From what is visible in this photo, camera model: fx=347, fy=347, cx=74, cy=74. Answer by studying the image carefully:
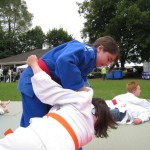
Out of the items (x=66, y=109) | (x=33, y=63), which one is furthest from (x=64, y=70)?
(x=66, y=109)

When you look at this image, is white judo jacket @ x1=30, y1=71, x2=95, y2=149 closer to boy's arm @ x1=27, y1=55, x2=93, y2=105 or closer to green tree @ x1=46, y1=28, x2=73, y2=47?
boy's arm @ x1=27, y1=55, x2=93, y2=105

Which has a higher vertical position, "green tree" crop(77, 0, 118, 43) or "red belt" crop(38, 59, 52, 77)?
"green tree" crop(77, 0, 118, 43)

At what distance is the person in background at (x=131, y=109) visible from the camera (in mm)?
6777

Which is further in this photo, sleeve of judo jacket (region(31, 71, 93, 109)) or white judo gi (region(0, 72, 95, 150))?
sleeve of judo jacket (region(31, 71, 93, 109))

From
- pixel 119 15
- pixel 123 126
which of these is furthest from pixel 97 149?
pixel 119 15

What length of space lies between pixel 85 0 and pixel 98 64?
40858 mm

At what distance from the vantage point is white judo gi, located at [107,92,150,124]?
22.4 ft

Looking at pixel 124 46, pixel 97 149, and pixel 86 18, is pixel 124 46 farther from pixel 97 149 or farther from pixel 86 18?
pixel 97 149

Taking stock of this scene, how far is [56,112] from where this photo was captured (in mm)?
2590

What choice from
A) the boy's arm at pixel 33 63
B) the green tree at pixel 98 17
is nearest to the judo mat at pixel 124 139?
the boy's arm at pixel 33 63

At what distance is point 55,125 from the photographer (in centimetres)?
247

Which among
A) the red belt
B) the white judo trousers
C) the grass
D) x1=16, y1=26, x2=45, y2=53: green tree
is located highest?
x1=16, y1=26, x2=45, y2=53: green tree

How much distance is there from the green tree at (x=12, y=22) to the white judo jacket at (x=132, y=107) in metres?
51.3

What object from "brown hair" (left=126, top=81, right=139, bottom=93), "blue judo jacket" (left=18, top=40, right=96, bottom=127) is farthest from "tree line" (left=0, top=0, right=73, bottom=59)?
"blue judo jacket" (left=18, top=40, right=96, bottom=127)
